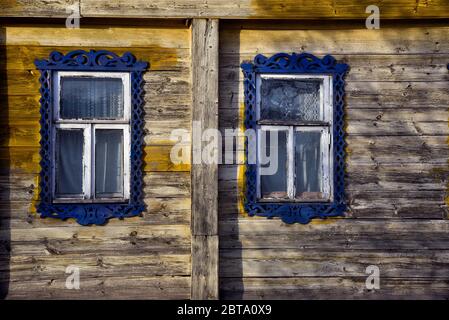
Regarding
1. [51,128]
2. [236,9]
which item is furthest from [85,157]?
[236,9]

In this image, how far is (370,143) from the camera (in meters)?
5.63

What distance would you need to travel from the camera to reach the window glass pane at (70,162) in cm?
553

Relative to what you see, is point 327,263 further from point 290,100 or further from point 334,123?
point 290,100

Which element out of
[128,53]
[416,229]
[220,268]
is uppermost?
[128,53]

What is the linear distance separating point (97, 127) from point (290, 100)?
202cm

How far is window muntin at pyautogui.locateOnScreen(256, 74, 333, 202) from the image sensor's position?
5.63 meters

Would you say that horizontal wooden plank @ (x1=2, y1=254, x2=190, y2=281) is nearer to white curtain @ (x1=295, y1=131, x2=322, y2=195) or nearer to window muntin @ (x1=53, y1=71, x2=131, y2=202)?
window muntin @ (x1=53, y1=71, x2=131, y2=202)

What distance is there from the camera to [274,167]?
18.6 ft

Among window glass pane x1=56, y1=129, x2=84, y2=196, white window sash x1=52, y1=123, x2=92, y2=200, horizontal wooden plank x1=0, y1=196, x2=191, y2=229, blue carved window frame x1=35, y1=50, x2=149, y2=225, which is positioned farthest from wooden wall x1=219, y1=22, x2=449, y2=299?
window glass pane x1=56, y1=129, x2=84, y2=196
